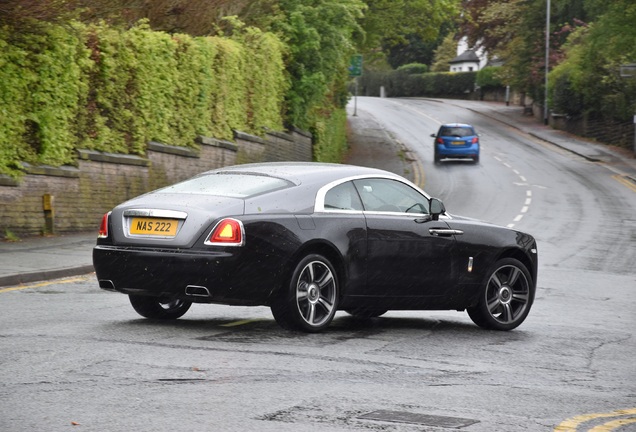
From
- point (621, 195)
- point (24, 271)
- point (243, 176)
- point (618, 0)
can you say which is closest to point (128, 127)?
point (24, 271)

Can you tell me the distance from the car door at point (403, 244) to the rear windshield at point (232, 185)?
0.85 meters

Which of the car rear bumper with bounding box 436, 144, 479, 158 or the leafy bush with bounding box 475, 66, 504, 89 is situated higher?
the leafy bush with bounding box 475, 66, 504, 89

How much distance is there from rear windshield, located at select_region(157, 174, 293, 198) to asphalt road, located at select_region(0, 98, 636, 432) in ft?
3.85

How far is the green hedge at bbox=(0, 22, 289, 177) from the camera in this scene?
19562 millimetres

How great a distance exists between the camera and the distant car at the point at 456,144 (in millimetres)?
52719

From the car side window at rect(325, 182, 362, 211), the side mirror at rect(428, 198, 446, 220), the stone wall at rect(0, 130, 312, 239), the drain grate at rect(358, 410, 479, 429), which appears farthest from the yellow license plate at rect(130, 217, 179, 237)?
the stone wall at rect(0, 130, 312, 239)

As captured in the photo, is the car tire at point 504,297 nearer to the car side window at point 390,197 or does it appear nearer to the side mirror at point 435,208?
the side mirror at point 435,208

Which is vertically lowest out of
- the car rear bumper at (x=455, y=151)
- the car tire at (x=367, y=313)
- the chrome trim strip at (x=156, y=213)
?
the car rear bumper at (x=455, y=151)

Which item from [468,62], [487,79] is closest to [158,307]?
[487,79]

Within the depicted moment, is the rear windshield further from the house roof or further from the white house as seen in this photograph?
the house roof

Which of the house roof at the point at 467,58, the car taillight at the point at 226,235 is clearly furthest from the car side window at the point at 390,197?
the house roof at the point at 467,58

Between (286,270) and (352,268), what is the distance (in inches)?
30.8

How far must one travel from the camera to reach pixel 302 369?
8203mm

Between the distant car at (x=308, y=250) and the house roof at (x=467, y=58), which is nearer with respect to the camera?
the distant car at (x=308, y=250)
